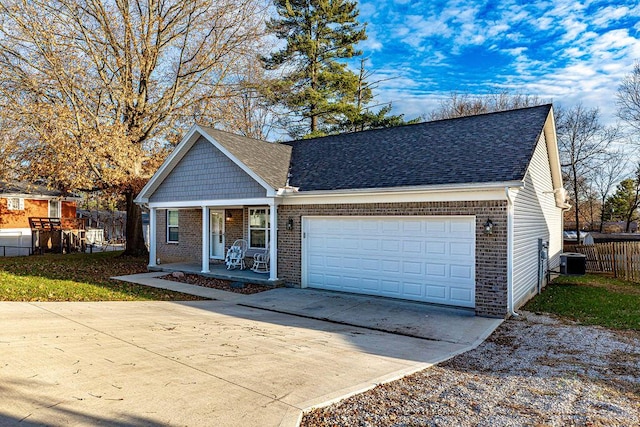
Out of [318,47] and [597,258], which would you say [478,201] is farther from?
[318,47]

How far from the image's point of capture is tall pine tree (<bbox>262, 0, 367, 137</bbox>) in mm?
26531

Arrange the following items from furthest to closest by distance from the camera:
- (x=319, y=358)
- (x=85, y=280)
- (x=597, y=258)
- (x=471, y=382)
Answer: (x=597, y=258) → (x=85, y=280) → (x=319, y=358) → (x=471, y=382)

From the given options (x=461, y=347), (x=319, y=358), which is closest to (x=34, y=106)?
(x=319, y=358)

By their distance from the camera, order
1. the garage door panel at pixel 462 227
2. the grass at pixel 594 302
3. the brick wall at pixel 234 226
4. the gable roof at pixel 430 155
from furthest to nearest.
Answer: the brick wall at pixel 234 226 → the gable roof at pixel 430 155 → the garage door panel at pixel 462 227 → the grass at pixel 594 302

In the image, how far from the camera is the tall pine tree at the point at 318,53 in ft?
87.0

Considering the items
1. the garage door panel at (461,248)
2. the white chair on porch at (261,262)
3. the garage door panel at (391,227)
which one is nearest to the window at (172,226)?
the white chair on porch at (261,262)

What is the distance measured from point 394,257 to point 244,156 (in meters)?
5.76

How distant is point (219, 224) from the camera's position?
16078 mm

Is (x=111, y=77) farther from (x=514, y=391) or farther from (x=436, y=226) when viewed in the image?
(x=514, y=391)

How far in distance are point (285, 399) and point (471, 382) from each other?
229 centimetres

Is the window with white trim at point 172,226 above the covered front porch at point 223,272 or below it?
above

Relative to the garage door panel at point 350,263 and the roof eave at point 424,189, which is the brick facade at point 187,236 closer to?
the roof eave at point 424,189

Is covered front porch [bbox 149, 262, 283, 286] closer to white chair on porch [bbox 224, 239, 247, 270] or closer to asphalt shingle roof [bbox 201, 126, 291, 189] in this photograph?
white chair on porch [bbox 224, 239, 247, 270]

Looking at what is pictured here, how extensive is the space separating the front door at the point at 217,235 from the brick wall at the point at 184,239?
575mm
